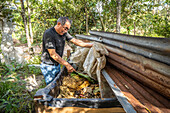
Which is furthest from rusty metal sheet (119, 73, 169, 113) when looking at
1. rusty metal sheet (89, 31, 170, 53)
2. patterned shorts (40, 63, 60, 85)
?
patterned shorts (40, 63, 60, 85)

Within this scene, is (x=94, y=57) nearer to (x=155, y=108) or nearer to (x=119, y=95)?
(x=119, y=95)

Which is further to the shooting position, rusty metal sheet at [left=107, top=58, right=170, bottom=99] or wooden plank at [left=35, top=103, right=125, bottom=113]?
wooden plank at [left=35, top=103, right=125, bottom=113]

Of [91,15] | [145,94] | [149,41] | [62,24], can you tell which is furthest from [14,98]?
[91,15]

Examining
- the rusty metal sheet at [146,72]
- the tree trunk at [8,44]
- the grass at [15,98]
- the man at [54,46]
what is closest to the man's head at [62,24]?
the man at [54,46]

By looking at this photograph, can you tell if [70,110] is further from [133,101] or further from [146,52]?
[146,52]

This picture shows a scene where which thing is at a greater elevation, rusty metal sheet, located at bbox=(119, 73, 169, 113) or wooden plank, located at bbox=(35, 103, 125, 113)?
rusty metal sheet, located at bbox=(119, 73, 169, 113)

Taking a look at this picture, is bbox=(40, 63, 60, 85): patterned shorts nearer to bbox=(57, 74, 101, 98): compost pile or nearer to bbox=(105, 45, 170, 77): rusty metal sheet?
bbox=(57, 74, 101, 98): compost pile

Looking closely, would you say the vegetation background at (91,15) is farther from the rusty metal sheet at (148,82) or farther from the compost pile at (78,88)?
the rusty metal sheet at (148,82)

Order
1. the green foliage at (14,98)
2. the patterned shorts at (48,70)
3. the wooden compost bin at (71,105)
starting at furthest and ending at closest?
the patterned shorts at (48,70) < the green foliage at (14,98) < the wooden compost bin at (71,105)

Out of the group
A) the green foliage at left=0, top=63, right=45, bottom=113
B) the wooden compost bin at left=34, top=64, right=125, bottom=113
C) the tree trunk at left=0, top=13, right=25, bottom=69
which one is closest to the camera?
the wooden compost bin at left=34, top=64, right=125, bottom=113

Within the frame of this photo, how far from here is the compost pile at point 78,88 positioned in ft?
7.46

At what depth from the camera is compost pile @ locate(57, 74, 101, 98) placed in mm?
2273

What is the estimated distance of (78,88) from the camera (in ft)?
8.13

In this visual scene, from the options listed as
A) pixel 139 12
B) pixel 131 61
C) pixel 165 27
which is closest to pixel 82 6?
pixel 139 12
